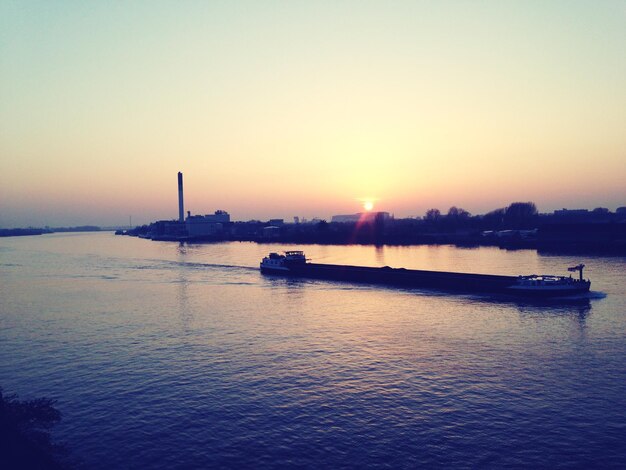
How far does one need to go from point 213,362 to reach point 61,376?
10235 millimetres

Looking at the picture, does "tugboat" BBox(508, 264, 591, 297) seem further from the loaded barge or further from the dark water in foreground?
the dark water in foreground

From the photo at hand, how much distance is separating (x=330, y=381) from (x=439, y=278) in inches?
1828

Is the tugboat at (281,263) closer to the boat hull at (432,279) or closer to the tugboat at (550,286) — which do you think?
the boat hull at (432,279)

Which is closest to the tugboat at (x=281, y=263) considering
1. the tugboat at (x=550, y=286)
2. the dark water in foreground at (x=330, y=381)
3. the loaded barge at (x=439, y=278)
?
the loaded barge at (x=439, y=278)

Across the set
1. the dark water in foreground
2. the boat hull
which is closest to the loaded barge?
the boat hull

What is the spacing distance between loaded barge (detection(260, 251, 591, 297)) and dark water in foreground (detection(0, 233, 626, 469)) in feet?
14.1

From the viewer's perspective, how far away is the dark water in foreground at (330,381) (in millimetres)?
20312

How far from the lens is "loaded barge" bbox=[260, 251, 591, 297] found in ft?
189

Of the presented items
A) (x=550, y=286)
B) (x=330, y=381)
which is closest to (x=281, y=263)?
(x=550, y=286)

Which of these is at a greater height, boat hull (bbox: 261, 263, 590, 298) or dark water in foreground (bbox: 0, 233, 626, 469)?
boat hull (bbox: 261, 263, 590, 298)

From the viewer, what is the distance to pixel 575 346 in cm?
3497

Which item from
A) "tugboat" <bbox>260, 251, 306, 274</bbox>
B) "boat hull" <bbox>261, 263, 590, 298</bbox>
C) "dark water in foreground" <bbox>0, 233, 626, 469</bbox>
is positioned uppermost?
"tugboat" <bbox>260, 251, 306, 274</bbox>

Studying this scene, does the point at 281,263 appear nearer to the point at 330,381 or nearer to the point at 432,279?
the point at 432,279

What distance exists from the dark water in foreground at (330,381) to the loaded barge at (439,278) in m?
4.29
